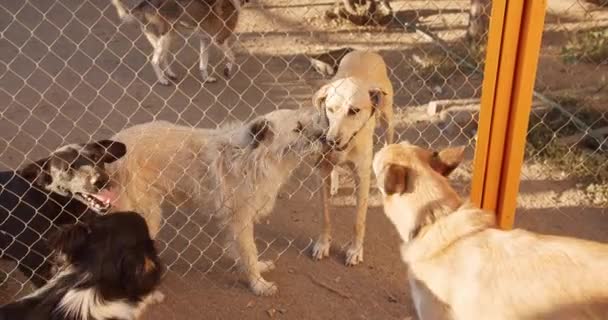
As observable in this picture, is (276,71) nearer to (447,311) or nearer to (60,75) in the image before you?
(60,75)

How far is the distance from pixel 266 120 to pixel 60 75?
14.2ft

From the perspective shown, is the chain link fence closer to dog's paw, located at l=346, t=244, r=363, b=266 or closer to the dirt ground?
the dirt ground

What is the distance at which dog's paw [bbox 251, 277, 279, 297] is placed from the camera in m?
3.77

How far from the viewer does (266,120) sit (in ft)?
11.8

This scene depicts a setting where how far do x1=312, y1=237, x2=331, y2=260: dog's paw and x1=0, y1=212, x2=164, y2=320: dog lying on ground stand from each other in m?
1.45

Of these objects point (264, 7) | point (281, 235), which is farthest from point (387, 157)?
point (264, 7)

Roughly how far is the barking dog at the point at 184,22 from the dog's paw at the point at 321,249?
3.30 meters

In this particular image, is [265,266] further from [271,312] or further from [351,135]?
[351,135]

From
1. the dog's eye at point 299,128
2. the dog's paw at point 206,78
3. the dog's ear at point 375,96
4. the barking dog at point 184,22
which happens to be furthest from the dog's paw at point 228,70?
the dog's eye at point 299,128

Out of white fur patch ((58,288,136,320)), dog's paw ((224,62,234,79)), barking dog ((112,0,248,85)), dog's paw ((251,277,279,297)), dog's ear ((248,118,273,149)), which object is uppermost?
barking dog ((112,0,248,85))

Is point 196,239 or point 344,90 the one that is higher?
point 344,90

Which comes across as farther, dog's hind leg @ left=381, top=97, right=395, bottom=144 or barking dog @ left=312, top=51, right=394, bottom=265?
dog's hind leg @ left=381, top=97, right=395, bottom=144

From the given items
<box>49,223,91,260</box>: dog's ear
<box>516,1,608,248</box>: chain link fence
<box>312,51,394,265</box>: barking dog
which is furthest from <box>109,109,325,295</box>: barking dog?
<box>516,1,608,248</box>: chain link fence

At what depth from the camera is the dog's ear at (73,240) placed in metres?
2.72
